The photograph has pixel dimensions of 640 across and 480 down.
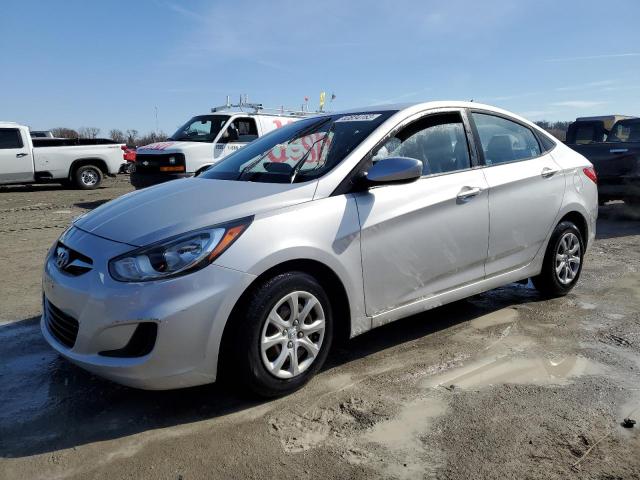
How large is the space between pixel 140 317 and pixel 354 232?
4.15 feet

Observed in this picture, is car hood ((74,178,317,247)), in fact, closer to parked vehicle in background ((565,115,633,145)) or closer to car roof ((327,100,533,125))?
car roof ((327,100,533,125))

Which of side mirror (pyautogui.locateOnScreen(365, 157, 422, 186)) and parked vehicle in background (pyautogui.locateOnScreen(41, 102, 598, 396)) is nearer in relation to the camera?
parked vehicle in background (pyautogui.locateOnScreen(41, 102, 598, 396))

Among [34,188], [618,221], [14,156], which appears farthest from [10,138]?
[618,221]

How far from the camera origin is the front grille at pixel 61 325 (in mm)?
2801

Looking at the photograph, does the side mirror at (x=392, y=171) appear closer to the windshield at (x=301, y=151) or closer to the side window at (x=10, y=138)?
the windshield at (x=301, y=151)

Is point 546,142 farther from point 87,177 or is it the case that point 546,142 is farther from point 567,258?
point 87,177

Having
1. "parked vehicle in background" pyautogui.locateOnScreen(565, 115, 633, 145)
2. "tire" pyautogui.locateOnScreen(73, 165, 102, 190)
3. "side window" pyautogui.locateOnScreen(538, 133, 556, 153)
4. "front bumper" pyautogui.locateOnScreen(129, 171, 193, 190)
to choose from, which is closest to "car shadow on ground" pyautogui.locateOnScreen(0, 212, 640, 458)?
"side window" pyautogui.locateOnScreen(538, 133, 556, 153)

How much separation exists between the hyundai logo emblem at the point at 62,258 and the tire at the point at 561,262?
3629mm

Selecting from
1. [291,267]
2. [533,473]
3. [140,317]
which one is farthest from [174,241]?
[533,473]

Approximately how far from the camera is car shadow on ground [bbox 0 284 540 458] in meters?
2.66

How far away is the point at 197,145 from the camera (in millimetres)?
10906

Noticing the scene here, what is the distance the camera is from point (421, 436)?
2.61 m

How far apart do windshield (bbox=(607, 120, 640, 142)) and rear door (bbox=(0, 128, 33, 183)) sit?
14.0 meters

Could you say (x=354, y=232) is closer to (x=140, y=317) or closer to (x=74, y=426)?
(x=140, y=317)
